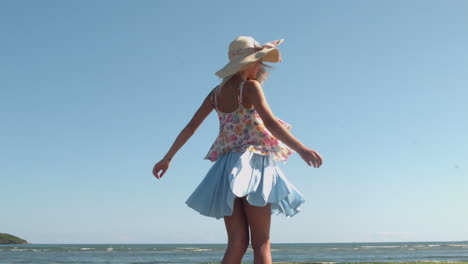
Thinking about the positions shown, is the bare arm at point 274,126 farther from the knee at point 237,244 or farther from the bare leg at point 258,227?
the knee at point 237,244

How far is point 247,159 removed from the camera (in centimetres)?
267

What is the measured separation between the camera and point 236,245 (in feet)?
8.66

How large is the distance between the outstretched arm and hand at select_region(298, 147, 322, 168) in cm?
79

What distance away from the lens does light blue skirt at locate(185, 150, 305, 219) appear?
2574mm

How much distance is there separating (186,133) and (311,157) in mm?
924

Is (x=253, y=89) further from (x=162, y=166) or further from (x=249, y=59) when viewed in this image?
(x=162, y=166)

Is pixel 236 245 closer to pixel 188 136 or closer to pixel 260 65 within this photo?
pixel 188 136

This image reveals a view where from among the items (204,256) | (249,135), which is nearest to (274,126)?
(249,135)

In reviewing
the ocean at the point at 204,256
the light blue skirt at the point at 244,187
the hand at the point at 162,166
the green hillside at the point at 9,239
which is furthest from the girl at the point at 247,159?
the green hillside at the point at 9,239

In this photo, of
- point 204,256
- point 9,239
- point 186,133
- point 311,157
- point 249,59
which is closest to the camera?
point 311,157

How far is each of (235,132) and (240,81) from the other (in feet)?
1.02

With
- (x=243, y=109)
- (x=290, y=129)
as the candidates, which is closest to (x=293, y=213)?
(x=290, y=129)

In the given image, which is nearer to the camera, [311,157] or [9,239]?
[311,157]

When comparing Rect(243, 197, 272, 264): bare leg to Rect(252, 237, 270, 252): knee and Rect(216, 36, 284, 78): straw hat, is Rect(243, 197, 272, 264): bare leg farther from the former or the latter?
Rect(216, 36, 284, 78): straw hat
